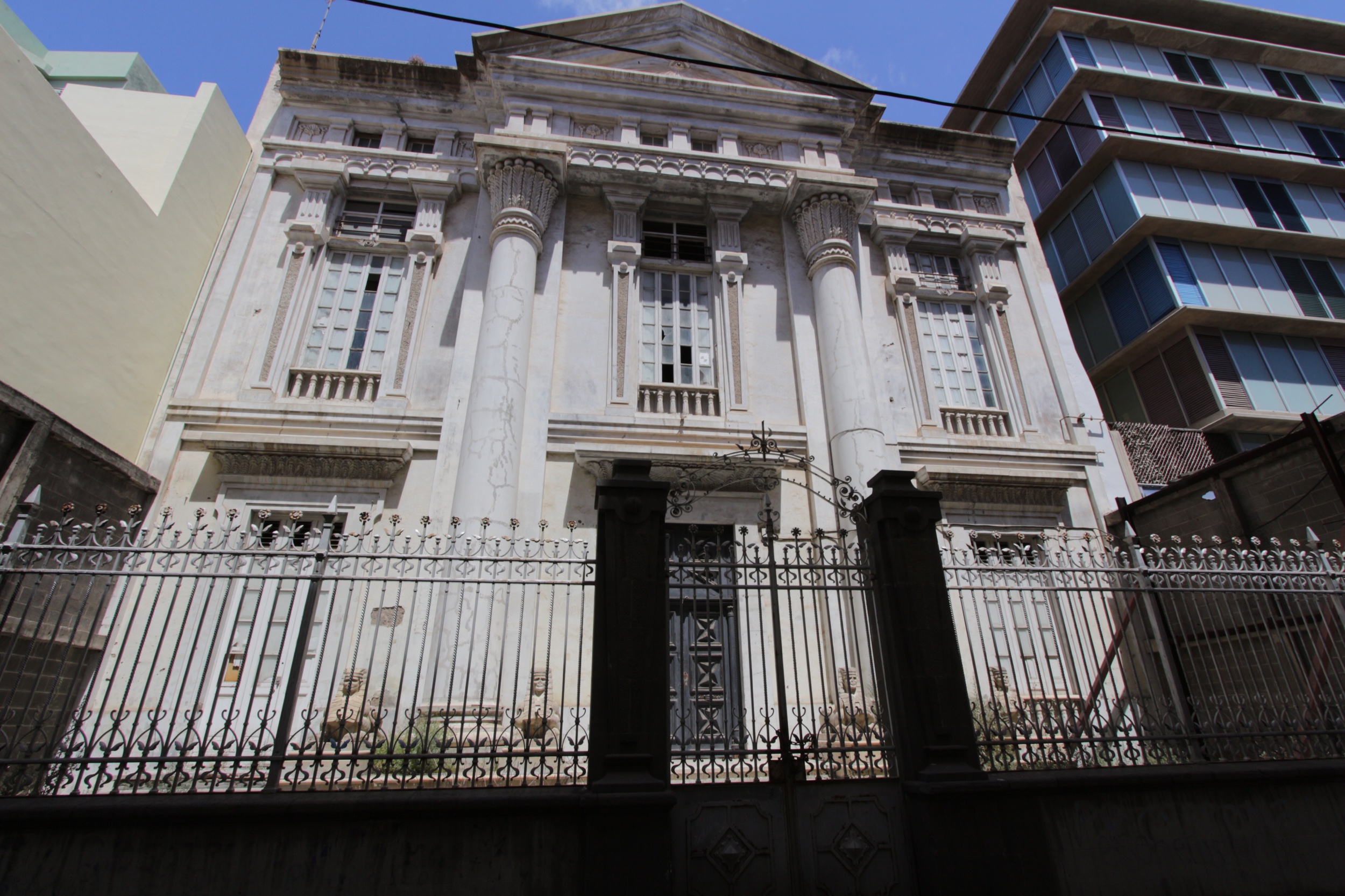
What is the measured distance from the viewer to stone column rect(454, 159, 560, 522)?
862cm

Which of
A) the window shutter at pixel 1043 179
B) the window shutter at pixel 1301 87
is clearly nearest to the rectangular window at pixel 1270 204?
the window shutter at pixel 1043 179

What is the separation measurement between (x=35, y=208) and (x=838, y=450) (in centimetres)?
1019

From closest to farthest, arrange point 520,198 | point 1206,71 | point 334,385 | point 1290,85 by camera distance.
Result: point 334,385
point 520,198
point 1206,71
point 1290,85

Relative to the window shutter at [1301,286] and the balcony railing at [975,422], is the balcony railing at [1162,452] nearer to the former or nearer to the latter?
the balcony railing at [975,422]

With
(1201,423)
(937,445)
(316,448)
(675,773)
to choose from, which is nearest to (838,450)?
(937,445)

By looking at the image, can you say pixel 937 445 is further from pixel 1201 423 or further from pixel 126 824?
pixel 126 824

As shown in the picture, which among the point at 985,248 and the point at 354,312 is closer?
the point at 354,312

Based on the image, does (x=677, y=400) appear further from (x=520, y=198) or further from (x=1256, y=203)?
(x=1256, y=203)

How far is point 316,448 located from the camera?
8867 millimetres

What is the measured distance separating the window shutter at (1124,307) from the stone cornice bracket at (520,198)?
13.3 meters

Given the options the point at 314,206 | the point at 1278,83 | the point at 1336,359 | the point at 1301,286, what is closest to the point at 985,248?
the point at 1301,286

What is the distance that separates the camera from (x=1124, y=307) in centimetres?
1597

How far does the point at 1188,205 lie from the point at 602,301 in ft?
47.1

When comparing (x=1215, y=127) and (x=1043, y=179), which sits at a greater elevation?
(x=1215, y=127)
